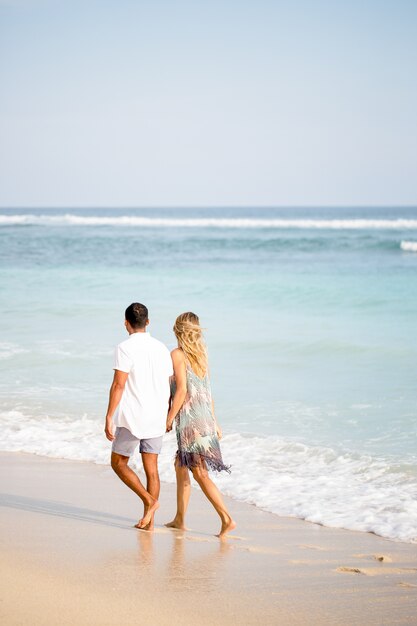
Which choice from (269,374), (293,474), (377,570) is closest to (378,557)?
(377,570)

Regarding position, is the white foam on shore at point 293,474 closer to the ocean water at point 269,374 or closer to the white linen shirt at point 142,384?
the ocean water at point 269,374

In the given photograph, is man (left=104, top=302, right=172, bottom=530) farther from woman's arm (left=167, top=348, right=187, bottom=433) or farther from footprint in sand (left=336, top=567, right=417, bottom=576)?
footprint in sand (left=336, top=567, right=417, bottom=576)

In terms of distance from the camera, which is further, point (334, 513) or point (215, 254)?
point (215, 254)

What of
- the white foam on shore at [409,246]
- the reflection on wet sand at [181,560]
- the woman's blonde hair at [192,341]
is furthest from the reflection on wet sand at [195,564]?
the white foam on shore at [409,246]

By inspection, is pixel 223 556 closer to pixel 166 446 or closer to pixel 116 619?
pixel 116 619

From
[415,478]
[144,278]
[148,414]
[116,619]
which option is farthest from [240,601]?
[144,278]

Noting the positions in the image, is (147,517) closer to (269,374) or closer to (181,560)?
(181,560)

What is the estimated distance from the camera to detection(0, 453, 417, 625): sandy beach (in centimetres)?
358

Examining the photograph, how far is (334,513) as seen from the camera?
220 inches

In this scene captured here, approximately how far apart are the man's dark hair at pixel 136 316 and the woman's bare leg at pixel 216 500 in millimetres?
932

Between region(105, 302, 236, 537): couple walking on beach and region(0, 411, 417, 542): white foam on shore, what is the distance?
986 millimetres

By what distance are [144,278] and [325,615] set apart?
20521 millimetres

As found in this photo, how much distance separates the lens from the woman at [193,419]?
194 inches

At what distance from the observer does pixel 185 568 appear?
4.20 meters
